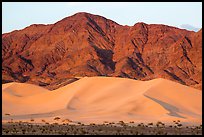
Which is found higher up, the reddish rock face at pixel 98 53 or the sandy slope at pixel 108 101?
the reddish rock face at pixel 98 53

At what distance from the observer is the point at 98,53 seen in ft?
515

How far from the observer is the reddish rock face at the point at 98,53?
143125 mm

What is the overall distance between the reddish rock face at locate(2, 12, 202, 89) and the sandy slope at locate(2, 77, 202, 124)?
66847 millimetres

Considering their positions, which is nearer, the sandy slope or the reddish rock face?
the sandy slope

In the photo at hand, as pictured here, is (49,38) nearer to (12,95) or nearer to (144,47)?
(144,47)

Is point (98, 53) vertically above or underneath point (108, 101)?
above

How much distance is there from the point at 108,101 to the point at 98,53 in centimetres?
10621

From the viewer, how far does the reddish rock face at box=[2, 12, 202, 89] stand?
143125mm

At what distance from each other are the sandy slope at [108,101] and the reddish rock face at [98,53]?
66.8 meters

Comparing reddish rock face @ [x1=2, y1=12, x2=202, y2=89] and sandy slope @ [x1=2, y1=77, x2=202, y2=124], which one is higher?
reddish rock face @ [x1=2, y1=12, x2=202, y2=89]

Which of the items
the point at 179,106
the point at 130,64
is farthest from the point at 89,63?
the point at 179,106

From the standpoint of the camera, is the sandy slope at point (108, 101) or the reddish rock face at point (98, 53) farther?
the reddish rock face at point (98, 53)

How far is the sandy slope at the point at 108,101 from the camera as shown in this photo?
1745 inches

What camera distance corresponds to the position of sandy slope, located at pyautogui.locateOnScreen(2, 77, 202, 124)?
145ft
